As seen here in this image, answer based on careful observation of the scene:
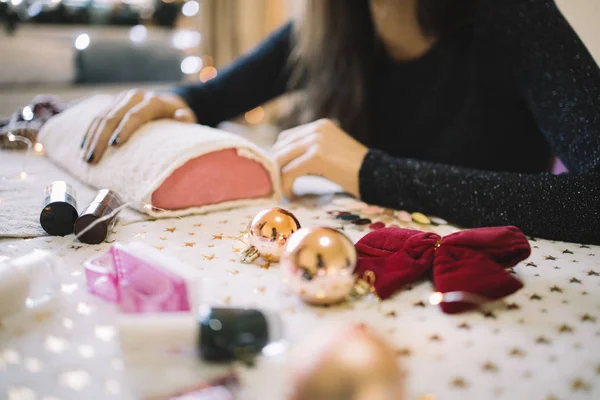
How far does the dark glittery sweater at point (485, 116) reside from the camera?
27.3 inches

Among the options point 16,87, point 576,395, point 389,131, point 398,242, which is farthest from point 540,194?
point 16,87

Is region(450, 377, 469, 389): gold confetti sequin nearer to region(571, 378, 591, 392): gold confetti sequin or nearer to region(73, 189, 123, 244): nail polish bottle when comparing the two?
region(571, 378, 591, 392): gold confetti sequin

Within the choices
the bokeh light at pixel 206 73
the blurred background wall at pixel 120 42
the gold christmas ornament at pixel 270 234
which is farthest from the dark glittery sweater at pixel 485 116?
the bokeh light at pixel 206 73

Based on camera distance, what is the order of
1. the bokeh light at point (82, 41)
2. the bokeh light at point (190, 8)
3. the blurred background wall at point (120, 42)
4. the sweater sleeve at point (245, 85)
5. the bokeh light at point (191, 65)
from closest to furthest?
the sweater sleeve at point (245, 85) → the blurred background wall at point (120, 42) → the bokeh light at point (82, 41) → the bokeh light at point (191, 65) → the bokeh light at point (190, 8)

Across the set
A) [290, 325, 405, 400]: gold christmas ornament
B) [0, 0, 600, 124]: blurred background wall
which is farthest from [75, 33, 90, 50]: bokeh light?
[290, 325, 405, 400]: gold christmas ornament

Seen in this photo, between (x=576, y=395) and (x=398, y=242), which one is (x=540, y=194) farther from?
(x=576, y=395)

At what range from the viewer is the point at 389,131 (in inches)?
49.5

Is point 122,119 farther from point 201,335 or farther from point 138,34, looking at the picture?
point 138,34

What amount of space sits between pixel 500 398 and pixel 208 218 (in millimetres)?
509

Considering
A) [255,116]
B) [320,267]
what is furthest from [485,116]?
[255,116]

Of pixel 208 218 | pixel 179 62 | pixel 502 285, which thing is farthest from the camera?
pixel 179 62

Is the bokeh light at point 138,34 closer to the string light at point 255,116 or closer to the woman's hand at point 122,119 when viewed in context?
the string light at point 255,116

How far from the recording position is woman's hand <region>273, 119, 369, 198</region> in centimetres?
83

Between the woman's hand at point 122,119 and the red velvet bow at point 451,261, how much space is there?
0.53m
